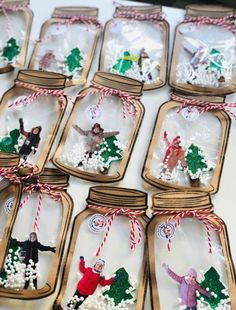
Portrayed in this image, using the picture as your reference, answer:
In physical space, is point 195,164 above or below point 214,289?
above

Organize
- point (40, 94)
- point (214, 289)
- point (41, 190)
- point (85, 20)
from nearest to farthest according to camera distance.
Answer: point (214, 289) → point (41, 190) → point (40, 94) → point (85, 20)

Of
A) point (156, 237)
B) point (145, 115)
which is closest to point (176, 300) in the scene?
point (156, 237)

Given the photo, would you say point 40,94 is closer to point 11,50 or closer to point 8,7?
point 11,50

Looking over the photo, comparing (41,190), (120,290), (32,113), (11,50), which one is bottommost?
(120,290)

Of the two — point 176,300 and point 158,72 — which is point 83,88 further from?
point 176,300

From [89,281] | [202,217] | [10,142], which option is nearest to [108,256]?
[89,281]

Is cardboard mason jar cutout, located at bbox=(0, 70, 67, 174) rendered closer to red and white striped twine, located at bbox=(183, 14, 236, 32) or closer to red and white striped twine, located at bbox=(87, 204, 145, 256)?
red and white striped twine, located at bbox=(87, 204, 145, 256)

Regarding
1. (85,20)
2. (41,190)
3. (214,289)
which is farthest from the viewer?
(85,20)
